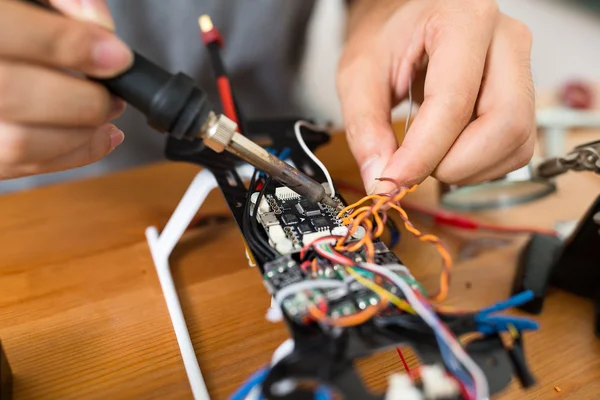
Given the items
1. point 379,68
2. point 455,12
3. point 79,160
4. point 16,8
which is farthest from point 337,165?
point 16,8

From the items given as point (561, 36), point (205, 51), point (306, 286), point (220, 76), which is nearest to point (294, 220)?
point (306, 286)

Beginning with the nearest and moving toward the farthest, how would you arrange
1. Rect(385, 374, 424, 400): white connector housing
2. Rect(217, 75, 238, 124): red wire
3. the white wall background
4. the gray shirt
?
Rect(385, 374, 424, 400): white connector housing
Rect(217, 75, 238, 124): red wire
the gray shirt
the white wall background

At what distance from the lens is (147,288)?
2.01 ft

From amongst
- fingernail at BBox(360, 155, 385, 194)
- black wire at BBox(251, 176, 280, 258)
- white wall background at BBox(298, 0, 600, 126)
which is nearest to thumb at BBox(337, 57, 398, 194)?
fingernail at BBox(360, 155, 385, 194)

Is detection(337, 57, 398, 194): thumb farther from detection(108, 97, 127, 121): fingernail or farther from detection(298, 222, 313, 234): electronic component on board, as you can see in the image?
detection(108, 97, 127, 121): fingernail

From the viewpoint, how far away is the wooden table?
51 centimetres

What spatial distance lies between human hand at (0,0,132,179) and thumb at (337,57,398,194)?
0.27 m

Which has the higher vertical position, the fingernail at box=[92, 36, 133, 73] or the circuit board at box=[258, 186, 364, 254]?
the fingernail at box=[92, 36, 133, 73]

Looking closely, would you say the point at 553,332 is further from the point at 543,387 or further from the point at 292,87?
the point at 292,87

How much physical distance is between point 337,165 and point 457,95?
314 mm

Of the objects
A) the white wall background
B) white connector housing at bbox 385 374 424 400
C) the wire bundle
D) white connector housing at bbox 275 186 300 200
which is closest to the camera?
white connector housing at bbox 385 374 424 400

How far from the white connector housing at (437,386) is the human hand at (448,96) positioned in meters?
0.24

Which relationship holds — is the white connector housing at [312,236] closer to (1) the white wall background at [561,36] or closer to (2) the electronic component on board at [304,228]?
(2) the electronic component on board at [304,228]

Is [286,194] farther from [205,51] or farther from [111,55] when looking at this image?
[205,51]
